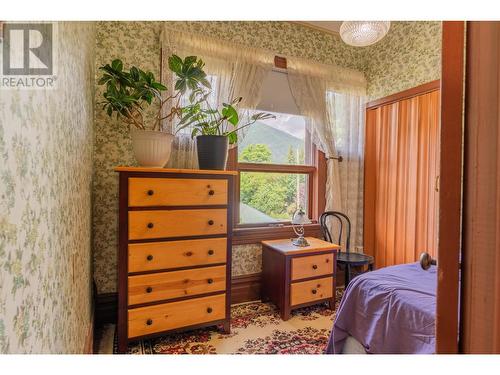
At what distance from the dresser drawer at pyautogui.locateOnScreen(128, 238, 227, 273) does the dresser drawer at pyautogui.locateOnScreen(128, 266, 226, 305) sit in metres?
0.06

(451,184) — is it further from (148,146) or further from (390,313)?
(148,146)

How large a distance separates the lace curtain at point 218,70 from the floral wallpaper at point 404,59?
55.2 inches

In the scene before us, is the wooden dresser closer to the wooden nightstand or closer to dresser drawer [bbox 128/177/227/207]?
dresser drawer [bbox 128/177/227/207]

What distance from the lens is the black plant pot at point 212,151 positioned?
7.39ft

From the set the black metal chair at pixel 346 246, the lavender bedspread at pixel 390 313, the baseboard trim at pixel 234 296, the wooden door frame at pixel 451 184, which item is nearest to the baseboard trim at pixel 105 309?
the baseboard trim at pixel 234 296

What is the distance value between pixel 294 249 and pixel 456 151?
6.93ft

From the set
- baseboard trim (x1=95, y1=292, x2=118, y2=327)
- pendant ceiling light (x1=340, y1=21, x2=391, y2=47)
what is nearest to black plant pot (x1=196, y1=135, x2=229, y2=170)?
pendant ceiling light (x1=340, y1=21, x2=391, y2=47)

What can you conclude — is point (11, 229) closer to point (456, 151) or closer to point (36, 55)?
point (36, 55)

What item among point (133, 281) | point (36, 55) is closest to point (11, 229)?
point (36, 55)

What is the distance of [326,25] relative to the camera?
10.5 feet

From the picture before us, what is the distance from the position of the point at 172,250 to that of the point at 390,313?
4.72 ft

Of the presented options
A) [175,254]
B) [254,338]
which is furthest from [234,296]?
[175,254]

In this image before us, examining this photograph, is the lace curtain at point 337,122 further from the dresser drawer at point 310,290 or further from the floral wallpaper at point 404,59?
the dresser drawer at point 310,290

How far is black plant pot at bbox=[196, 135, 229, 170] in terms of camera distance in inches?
88.7
